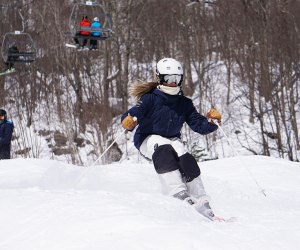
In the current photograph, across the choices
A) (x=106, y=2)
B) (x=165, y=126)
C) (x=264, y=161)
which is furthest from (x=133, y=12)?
(x=165, y=126)

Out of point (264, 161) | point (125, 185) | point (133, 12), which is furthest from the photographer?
point (133, 12)

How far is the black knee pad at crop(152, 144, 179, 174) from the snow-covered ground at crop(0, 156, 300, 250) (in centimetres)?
41

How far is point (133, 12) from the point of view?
61.6 feet

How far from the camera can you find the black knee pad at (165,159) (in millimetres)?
3480

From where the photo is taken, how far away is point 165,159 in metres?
3.49

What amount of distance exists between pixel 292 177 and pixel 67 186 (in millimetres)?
2362

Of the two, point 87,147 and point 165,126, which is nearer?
point 165,126

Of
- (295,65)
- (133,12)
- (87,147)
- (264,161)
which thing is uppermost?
(133,12)

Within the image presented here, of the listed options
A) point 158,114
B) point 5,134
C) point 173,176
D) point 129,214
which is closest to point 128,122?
point 158,114

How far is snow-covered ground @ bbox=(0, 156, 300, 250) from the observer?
2029mm

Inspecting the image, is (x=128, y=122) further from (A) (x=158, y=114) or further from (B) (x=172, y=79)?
(B) (x=172, y=79)

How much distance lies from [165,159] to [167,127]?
12.8 inches

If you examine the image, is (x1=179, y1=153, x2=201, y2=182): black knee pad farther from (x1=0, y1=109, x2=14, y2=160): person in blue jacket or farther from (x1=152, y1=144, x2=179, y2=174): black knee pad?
(x1=0, y1=109, x2=14, y2=160): person in blue jacket

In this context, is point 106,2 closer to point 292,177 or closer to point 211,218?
point 292,177
